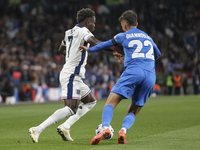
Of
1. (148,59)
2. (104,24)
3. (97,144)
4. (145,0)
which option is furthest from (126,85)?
(145,0)

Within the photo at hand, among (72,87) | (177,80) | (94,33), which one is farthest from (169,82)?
(72,87)

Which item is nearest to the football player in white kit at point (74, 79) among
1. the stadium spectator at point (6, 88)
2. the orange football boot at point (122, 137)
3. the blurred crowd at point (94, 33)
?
the orange football boot at point (122, 137)

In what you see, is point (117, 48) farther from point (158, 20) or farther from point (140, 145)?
point (158, 20)

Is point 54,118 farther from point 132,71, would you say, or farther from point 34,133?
point 132,71

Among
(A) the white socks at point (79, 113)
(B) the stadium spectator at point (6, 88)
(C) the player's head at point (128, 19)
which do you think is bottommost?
(B) the stadium spectator at point (6, 88)

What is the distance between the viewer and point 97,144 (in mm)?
5789

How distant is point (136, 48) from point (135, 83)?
54 centimetres

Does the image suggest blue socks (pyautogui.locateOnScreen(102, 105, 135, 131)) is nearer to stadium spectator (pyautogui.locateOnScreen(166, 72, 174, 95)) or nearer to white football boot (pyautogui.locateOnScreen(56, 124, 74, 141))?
white football boot (pyautogui.locateOnScreen(56, 124, 74, 141))

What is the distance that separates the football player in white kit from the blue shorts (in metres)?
0.59

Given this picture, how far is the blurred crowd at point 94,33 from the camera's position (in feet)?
72.0

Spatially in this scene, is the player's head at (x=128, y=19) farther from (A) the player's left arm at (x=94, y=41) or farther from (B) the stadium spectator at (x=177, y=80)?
(B) the stadium spectator at (x=177, y=80)

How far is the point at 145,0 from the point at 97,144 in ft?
94.5

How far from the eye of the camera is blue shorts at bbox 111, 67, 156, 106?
229 inches

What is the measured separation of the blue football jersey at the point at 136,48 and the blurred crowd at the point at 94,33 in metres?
14.8
